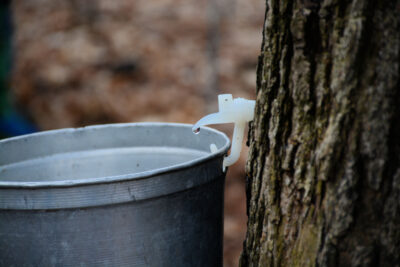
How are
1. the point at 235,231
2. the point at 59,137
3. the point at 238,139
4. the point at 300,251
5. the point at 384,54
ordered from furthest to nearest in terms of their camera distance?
1. the point at 235,231
2. the point at 59,137
3. the point at 238,139
4. the point at 300,251
5. the point at 384,54

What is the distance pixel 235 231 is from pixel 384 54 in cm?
300

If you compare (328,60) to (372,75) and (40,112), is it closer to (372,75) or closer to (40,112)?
(372,75)

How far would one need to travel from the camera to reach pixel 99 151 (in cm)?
147

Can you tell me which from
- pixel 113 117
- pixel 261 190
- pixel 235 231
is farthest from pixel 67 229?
pixel 113 117

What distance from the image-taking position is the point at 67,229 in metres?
1.00

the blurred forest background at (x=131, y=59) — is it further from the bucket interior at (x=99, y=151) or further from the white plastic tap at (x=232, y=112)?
the white plastic tap at (x=232, y=112)

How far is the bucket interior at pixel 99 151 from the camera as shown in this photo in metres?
1.35

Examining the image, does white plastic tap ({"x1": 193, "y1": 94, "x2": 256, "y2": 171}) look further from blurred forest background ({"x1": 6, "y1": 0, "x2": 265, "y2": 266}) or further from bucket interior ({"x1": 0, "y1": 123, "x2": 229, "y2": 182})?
blurred forest background ({"x1": 6, "y1": 0, "x2": 265, "y2": 266})

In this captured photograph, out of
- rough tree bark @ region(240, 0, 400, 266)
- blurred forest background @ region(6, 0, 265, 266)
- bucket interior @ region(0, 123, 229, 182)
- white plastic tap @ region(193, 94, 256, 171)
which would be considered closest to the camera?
rough tree bark @ region(240, 0, 400, 266)

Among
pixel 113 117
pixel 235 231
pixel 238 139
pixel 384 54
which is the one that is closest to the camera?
pixel 384 54

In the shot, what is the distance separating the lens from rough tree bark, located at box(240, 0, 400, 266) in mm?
838

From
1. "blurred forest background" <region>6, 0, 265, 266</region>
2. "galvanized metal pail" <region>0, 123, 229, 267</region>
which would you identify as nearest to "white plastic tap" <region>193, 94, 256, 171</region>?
"galvanized metal pail" <region>0, 123, 229, 267</region>

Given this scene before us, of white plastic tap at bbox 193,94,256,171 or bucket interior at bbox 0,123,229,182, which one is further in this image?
bucket interior at bbox 0,123,229,182

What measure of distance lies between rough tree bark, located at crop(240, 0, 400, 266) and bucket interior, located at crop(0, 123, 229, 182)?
1.24 ft
